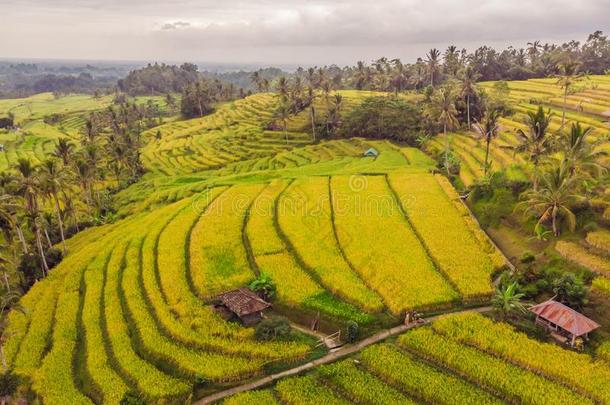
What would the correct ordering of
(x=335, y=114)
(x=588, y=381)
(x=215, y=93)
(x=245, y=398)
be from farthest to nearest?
(x=215, y=93)
(x=335, y=114)
(x=245, y=398)
(x=588, y=381)

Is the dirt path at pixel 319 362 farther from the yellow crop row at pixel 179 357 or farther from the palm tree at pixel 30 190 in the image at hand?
the palm tree at pixel 30 190

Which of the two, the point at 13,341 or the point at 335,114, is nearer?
the point at 13,341

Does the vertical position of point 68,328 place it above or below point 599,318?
below

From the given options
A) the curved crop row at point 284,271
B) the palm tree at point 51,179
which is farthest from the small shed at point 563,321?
the palm tree at point 51,179

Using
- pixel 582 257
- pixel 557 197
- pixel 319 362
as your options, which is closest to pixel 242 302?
pixel 319 362

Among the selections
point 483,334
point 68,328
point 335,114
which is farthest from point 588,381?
point 335,114

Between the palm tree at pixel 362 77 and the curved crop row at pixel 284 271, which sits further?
the palm tree at pixel 362 77

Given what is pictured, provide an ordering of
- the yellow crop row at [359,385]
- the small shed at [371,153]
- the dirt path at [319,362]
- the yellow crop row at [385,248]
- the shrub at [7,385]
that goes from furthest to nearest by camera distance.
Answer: the small shed at [371,153] → the yellow crop row at [385,248] → the dirt path at [319,362] → the shrub at [7,385] → the yellow crop row at [359,385]

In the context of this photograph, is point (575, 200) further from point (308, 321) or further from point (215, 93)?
point (215, 93)
